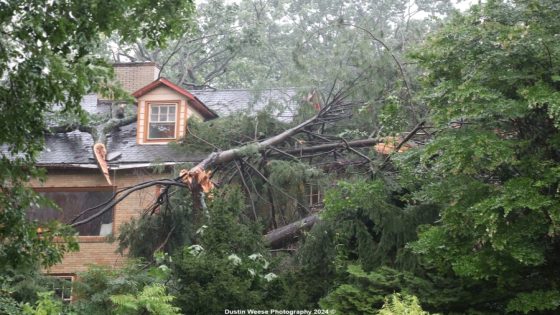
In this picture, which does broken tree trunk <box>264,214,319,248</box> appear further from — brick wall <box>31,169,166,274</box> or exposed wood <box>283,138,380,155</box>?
brick wall <box>31,169,166,274</box>

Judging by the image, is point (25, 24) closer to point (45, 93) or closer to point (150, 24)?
point (45, 93)

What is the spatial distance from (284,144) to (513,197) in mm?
10156

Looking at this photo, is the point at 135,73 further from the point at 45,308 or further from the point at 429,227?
the point at 429,227

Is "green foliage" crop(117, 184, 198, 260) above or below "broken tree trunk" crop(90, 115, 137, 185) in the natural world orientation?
below

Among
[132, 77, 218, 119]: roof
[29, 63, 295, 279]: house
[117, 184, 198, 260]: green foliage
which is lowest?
[117, 184, 198, 260]: green foliage

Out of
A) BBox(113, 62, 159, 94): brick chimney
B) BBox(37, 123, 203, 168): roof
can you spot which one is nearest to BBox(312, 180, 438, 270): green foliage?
BBox(37, 123, 203, 168): roof

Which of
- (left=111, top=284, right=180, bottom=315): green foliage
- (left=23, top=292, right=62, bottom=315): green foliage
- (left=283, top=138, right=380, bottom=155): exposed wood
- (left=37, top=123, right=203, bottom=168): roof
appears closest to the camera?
(left=23, top=292, right=62, bottom=315): green foliage

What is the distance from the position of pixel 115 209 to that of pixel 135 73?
20.3 feet

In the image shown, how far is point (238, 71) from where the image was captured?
35781 millimetres

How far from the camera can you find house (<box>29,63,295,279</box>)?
20906 millimetres

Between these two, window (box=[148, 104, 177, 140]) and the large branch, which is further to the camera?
window (box=[148, 104, 177, 140])

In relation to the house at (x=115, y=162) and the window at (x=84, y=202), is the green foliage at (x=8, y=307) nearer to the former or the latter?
the house at (x=115, y=162)

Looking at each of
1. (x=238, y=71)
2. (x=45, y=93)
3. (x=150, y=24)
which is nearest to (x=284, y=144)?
(x=150, y=24)

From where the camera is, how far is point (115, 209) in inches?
838
